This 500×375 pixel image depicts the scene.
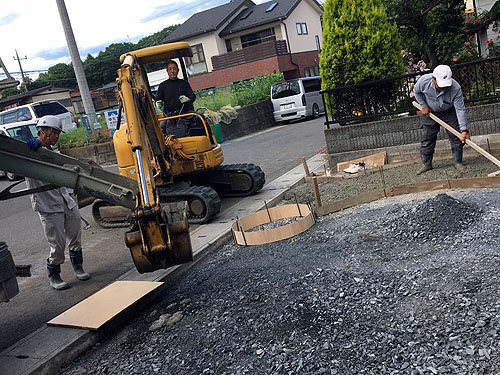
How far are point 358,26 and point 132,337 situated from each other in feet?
22.6

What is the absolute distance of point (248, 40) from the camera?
34406 millimetres

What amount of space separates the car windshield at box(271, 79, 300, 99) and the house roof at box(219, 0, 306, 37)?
43.1 feet

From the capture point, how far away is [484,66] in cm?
816

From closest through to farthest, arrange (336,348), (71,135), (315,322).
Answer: (336,348), (315,322), (71,135)

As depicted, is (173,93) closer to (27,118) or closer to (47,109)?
(27,118)

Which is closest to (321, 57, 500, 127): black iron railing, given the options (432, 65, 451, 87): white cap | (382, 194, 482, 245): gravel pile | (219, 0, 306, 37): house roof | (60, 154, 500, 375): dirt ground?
(432, 65, 451, 87): white cap

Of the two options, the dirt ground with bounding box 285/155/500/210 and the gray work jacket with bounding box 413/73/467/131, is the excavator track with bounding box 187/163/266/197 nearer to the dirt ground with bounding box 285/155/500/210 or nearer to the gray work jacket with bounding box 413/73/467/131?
the dirt ground with bounding box 285/155/500/210

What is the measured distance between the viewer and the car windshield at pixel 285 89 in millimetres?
21064

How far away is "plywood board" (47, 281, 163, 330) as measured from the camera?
4305 millimetres

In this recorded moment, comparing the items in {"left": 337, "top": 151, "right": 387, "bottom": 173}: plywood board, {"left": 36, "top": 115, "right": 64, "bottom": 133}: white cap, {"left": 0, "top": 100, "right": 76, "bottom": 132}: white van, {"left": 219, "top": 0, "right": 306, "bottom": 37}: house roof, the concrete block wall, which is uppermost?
{"left": 219, "top": 0, "right": 306, "bottom": 37}: house roof

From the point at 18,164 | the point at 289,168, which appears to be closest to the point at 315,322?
the point at 18,164

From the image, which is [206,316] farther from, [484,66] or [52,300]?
[484,66]

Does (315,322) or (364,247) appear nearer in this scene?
(315,322)

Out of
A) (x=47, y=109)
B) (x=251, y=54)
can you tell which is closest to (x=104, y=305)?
(x=47, y=109)
